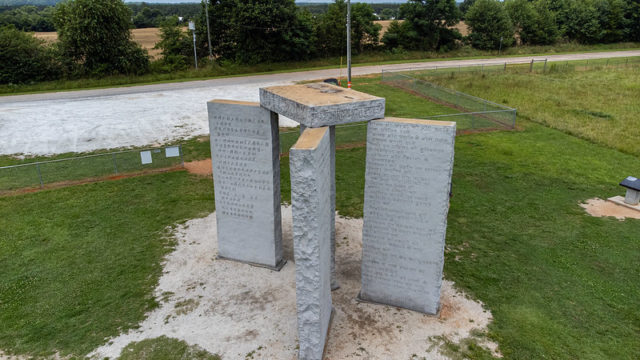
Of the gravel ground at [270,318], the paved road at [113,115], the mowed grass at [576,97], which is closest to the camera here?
the gravel ground at [270,318]

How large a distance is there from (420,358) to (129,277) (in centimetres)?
628

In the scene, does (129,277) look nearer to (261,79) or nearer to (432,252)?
(432,252)

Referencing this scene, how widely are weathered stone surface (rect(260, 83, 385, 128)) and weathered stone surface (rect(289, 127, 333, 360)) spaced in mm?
267

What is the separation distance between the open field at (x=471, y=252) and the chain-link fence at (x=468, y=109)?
364 centimetres

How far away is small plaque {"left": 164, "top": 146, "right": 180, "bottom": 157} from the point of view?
52.4ft

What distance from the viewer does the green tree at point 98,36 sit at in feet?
114

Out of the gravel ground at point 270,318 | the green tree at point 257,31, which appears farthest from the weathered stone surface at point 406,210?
the green tree at point 257,31

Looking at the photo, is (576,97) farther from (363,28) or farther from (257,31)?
(257,31)

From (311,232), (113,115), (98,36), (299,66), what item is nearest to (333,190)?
(311,232)

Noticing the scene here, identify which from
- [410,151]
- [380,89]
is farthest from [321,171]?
[380,89]

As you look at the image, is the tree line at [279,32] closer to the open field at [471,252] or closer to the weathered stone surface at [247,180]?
the open field at [471,252]

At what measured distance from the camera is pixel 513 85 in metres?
30.7

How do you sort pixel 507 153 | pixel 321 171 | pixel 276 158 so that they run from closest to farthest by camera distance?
pixel 321 171 → pixel 276 158 → pixel 507 153

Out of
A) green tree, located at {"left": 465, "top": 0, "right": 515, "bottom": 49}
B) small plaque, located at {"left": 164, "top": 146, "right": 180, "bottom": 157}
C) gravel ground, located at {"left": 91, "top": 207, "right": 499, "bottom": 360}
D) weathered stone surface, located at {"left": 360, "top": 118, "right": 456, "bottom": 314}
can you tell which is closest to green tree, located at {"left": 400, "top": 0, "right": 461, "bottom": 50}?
green tree, located at {"left": 465, "top": 0, "right": 515, "bottom": 49}
